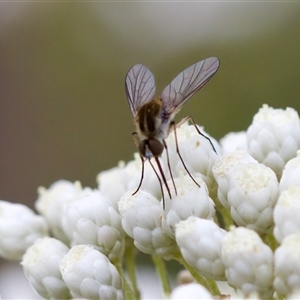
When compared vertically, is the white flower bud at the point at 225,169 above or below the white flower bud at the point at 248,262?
above

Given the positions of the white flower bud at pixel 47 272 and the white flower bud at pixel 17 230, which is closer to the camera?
the white flower bud at pixel 47 272

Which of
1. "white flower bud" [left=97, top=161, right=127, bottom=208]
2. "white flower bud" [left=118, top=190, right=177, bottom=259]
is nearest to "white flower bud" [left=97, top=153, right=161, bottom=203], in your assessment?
"white flower bud" [left=97, top=161, right=127, bottom=208]

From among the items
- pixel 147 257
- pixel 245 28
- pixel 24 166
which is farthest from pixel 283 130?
pixel 245 28

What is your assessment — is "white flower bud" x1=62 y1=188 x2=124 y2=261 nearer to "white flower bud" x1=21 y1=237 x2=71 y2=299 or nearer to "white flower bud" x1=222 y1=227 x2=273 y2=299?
"white flower bud" x1=21 y1=237 x2=71 y2=299

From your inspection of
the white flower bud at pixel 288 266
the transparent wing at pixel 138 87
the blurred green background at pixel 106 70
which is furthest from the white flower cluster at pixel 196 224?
the blurred green background at pixel 106 70

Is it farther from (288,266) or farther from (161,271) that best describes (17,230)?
(288,266)

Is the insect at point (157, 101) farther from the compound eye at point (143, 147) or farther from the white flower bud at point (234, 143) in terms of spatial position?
the white flower bud at point (234, 143)

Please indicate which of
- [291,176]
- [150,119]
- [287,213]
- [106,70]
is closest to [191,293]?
[287,213]
